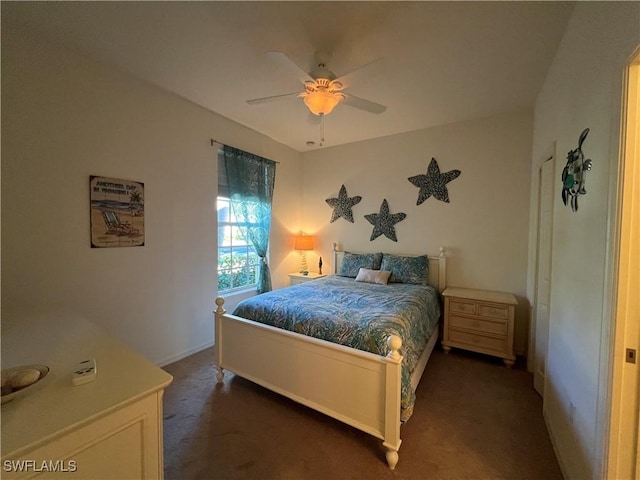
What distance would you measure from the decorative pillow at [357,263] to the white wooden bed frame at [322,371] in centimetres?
136

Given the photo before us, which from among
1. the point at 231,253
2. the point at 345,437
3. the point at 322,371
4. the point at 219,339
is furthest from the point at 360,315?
the point at 231,253

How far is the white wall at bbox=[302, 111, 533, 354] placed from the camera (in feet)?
9.49

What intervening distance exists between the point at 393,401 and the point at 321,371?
1.69 ft

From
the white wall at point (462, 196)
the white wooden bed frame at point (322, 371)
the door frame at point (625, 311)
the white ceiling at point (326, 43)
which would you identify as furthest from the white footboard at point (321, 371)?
the white wall at point (462, 196)

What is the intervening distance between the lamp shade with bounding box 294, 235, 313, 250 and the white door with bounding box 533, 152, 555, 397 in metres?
2.84

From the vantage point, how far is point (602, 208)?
1.15 meters

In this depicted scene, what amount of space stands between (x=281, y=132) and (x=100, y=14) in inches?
84.2

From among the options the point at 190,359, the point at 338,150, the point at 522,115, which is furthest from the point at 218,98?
the point at 522,115

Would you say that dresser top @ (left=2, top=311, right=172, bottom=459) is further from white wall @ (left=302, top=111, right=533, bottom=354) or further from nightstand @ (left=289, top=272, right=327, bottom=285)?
white wall @ (left=302, top=111, right=533, bottom=354)

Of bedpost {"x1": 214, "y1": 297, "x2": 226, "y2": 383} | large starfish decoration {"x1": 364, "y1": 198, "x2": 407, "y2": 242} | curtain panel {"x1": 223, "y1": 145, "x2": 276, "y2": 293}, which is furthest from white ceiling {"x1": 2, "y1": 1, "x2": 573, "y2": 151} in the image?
bedpost {"x1": 214, "y1": 297, "x2": 226, "y2": 383}

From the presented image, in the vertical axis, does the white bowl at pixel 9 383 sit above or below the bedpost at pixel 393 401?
above

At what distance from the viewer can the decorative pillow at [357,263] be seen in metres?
3.56

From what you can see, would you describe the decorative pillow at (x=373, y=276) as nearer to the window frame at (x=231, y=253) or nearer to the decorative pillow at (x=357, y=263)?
the decorative pillow at (x=357, y=263)

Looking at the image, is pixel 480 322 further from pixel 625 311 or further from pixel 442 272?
pixel 625 311
